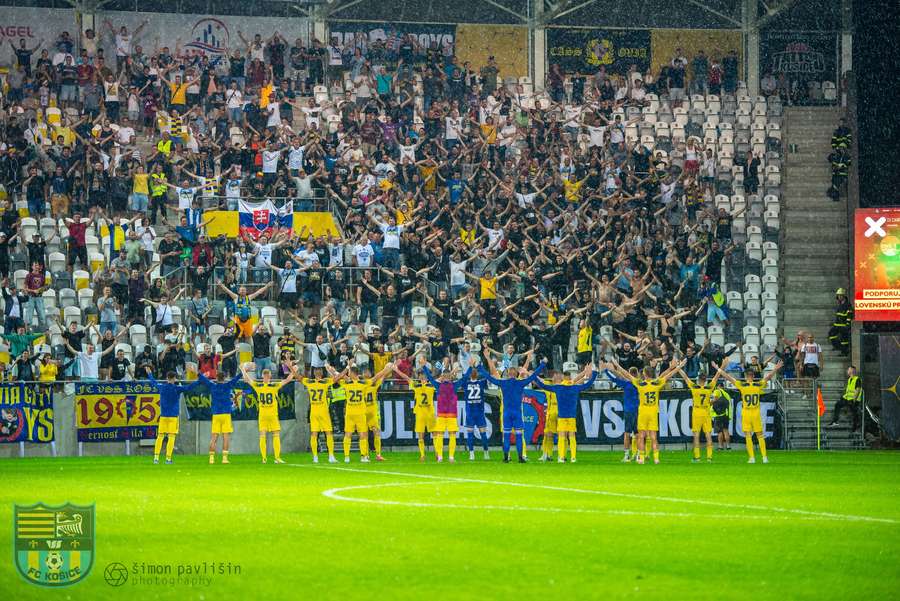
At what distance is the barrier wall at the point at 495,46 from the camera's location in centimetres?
4691

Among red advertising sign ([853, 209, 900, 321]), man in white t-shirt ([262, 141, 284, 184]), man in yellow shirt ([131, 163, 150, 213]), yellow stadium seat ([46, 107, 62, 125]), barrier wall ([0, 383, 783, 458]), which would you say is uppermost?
yellow stadium seat ([46, 107, 62, 125])

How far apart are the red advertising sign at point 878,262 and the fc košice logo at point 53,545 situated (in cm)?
2325

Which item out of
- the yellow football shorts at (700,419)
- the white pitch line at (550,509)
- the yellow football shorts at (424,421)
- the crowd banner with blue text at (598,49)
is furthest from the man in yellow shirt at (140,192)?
the white pitch line at (550,509)

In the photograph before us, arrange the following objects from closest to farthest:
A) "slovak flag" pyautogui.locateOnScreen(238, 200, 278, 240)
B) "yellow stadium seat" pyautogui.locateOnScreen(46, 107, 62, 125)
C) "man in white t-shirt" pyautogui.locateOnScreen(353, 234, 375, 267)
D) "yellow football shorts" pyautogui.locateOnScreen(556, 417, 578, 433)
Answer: "yellow football shorts" pyautogui.locateOnScreen(556, 417, 578, 433), "man in white t-shirt" pyautogui.locateOnScreen(353, 234, 375, 267), "slovak flag" pyautogui.locateOnScreen(238, 200, 278, 240), "yellow stadium seat" pyautogui.locateOnScreen(46, 107, 62, 125)

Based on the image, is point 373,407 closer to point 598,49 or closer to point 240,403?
point 240,403

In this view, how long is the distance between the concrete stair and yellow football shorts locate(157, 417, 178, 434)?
16.2 metres

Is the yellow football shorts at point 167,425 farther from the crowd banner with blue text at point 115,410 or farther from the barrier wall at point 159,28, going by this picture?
the barrier wall at point 159,28

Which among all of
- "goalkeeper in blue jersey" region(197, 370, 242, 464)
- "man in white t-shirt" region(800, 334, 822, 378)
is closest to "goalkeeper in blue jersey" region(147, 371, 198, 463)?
"goalkeeper in blue jersey" region(197, 370, 242, 464)

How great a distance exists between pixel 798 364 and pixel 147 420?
1565 cm

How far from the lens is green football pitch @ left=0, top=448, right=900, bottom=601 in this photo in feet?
37.5

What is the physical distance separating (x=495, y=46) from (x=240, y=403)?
20613 mm

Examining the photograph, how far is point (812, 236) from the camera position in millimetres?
40125

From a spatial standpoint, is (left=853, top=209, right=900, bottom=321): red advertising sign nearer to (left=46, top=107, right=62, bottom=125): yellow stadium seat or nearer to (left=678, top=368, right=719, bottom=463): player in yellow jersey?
(left=678, top=368, right=719, bottom=463): player in yellow jersey

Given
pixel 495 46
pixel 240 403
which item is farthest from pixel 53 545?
pixel 495 46
